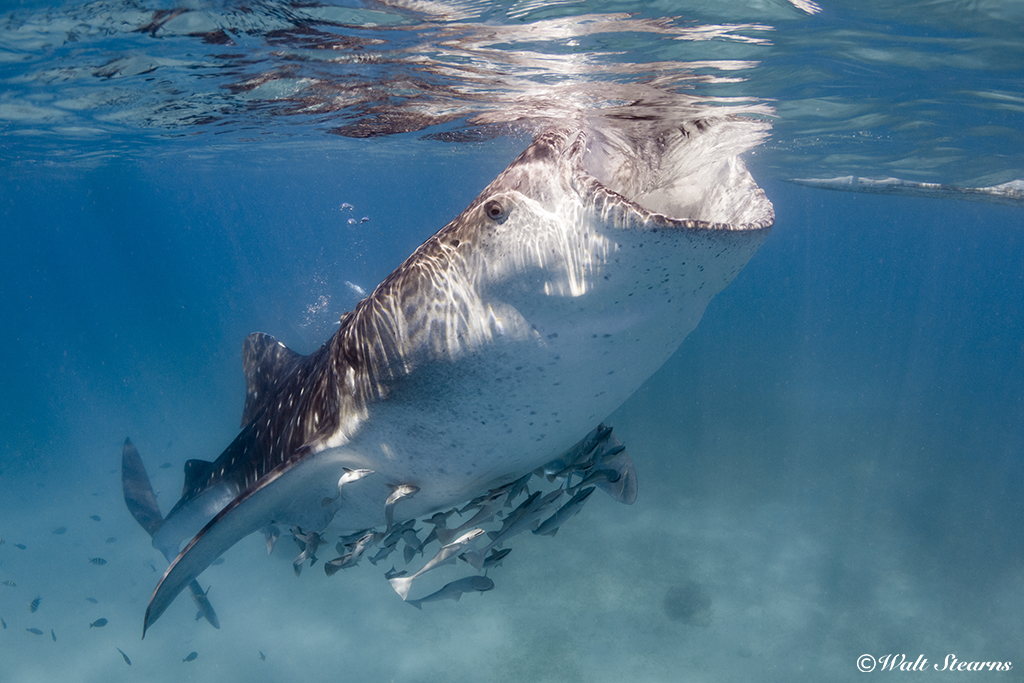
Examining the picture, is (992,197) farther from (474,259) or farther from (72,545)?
(72,545)

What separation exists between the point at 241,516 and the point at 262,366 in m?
2.49

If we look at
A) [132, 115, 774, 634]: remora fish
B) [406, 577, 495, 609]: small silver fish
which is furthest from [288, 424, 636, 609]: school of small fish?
[132, 115, 774, 634]: remora fish

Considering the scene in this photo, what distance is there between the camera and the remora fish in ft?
6.70

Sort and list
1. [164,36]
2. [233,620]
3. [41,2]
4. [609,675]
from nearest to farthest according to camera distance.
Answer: [41,2]
[164,36]
[609,675]
[233,620]

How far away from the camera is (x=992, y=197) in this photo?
1178 centimetres

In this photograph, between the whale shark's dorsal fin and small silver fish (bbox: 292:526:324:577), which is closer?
small silver fish (bbox: 292:526:324:577)

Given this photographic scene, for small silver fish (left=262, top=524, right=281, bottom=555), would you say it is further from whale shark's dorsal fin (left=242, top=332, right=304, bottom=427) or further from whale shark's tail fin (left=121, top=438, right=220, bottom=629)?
whale shark's tail fin (left=121, top=438, right=220, bottom=629)

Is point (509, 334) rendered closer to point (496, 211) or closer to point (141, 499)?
point (496, 211)

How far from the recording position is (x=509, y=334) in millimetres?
2213

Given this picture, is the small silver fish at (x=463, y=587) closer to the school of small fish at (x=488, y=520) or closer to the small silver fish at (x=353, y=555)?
the school of small fish at (x=488, y=520)

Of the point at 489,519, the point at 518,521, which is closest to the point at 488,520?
the point at 489,519

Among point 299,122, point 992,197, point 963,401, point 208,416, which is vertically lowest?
point 208,416

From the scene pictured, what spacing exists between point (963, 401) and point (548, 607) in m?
34.5

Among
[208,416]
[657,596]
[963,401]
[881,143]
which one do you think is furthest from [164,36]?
[963,401]
